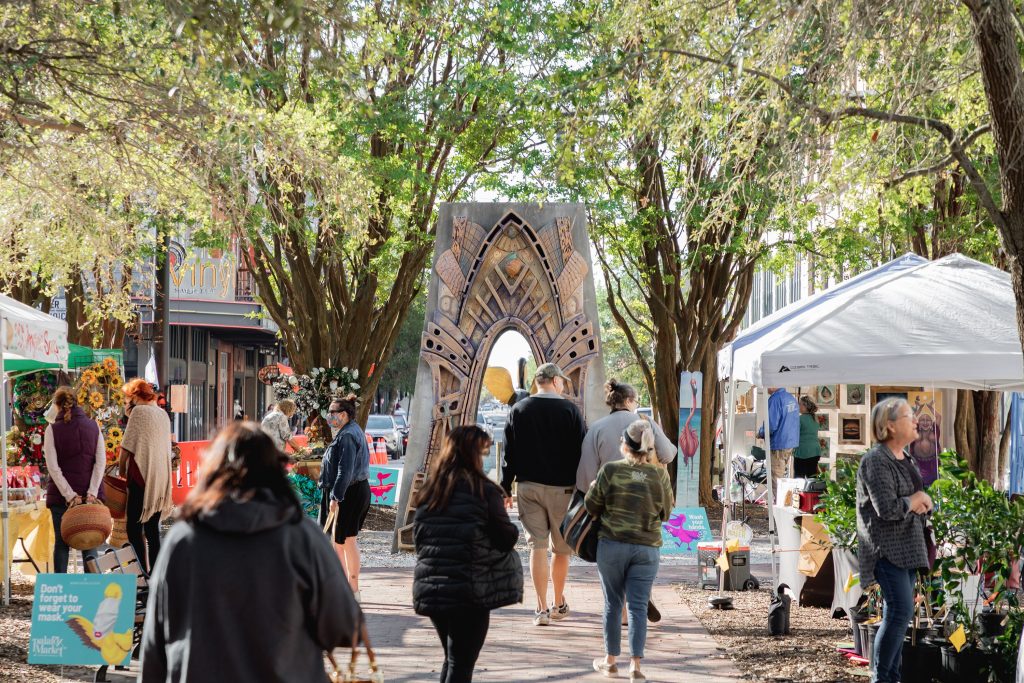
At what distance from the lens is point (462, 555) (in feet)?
19.9

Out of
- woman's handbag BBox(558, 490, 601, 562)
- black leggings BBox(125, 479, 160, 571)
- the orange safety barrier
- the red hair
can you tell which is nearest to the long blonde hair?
woman's handbag BBox(558, 490, 601, 562)

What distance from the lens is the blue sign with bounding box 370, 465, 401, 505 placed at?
19.6m

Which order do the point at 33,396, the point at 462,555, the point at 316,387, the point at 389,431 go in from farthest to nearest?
the point at 389,431, the point at 316,387, the point at 33,396, the point at 462,555

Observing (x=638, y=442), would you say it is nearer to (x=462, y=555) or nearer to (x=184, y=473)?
(x=462, y=555)

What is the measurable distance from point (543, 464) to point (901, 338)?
2.86 m

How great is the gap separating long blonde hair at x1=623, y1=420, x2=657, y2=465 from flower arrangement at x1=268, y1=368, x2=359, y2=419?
37.5 feet

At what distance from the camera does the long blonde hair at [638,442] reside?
7.59m

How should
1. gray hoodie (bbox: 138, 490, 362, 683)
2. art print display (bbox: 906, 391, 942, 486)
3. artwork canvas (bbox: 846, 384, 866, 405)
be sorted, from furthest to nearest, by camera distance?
artwork canvas (bbox: 846, 384, 866, 405) → art print display (bbox: 906, 391, 942, 486) → gray hoodie (bbox: 138, 490, 362, 683)

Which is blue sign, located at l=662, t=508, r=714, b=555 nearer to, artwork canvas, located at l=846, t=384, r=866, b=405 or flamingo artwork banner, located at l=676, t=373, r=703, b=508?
flamingo artwork banner, located at l=676, t=373, r=703, b=508

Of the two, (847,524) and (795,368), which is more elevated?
(795,368)

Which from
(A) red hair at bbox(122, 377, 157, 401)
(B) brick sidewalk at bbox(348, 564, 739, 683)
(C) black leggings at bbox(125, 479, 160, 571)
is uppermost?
(A) red hair at bbox(122, 377, 157, 401)

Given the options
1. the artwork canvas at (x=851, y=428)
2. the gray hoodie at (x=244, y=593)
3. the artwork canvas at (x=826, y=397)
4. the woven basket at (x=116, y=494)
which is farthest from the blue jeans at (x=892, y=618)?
the artwork canvas at (x=826, y=397)

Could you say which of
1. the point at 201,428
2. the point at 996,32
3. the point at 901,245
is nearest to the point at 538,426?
the point at 996,32

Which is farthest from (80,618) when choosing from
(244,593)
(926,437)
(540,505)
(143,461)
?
(926,437)
